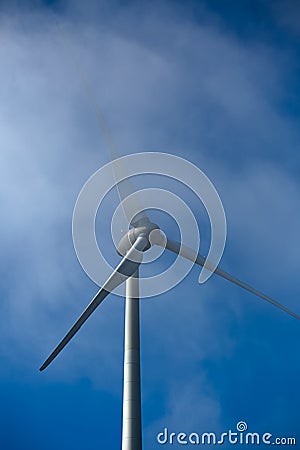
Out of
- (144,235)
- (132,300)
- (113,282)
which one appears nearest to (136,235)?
(144,235)

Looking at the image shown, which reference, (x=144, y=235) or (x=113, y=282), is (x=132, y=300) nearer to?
(x=113, y=282)

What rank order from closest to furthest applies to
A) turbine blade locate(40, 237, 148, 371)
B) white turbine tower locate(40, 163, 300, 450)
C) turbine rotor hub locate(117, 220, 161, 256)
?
white turbine tower locate(40, 163, 300, 450), turbine blade locate(40, 237, 148, 371), turbine rotor hub locate(117, 220, 161, 256)

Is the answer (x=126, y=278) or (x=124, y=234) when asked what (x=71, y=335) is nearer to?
(x=126, y=278)

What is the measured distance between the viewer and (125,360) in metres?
26.6

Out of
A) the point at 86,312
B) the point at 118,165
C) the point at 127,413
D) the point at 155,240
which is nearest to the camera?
the point at 127,413

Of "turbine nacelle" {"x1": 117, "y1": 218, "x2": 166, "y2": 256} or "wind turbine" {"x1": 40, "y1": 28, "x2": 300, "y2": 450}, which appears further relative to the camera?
"turbine nacelle" {"x1": 117, "y1": 218, "x2": 166, "y2": 256}

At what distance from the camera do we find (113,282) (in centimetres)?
2898

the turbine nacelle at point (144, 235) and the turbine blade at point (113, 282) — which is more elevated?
the turbine nacelle at point (144, 235)

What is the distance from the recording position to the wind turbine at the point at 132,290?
82.4 feet

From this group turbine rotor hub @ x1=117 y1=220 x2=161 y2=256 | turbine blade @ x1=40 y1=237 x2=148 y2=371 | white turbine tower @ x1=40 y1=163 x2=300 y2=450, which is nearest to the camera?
white turbine tower @ x1=40 y1=163 x2=300 y2=450

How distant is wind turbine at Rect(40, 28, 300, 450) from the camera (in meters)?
25.1

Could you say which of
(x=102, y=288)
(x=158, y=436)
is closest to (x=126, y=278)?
A: (x=102, y=288)

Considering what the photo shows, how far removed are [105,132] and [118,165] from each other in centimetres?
244

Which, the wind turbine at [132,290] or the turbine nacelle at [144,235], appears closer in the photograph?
the wind turbine at [132,290]
